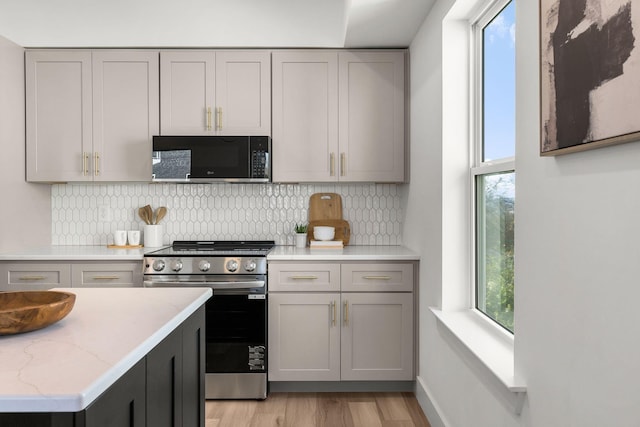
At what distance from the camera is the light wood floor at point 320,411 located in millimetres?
2961

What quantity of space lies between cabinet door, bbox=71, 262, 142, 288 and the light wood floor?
0.95m

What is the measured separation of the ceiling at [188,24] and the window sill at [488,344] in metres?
1.96

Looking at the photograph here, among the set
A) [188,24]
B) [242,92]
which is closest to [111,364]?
[242,92]

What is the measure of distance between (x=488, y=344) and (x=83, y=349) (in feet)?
5.18

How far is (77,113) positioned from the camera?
143 inches

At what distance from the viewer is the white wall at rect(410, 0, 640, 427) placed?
3.71 ft

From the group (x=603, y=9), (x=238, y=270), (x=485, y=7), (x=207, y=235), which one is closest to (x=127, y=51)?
(x=207, y=235)

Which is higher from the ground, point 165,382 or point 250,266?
point 250,266

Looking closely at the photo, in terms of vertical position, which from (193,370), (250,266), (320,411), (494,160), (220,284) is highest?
(494,160)

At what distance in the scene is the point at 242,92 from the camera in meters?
3.61

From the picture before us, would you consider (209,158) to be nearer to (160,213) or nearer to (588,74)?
(160,213)

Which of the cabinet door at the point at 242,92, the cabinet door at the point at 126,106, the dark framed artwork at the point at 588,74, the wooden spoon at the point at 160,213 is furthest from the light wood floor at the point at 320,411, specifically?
the dark framed artwork at the point at 588,74

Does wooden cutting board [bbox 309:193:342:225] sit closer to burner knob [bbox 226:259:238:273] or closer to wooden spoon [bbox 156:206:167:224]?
burner knob [bbox 226:259:238:273]

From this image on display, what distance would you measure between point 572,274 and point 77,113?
133 inches
